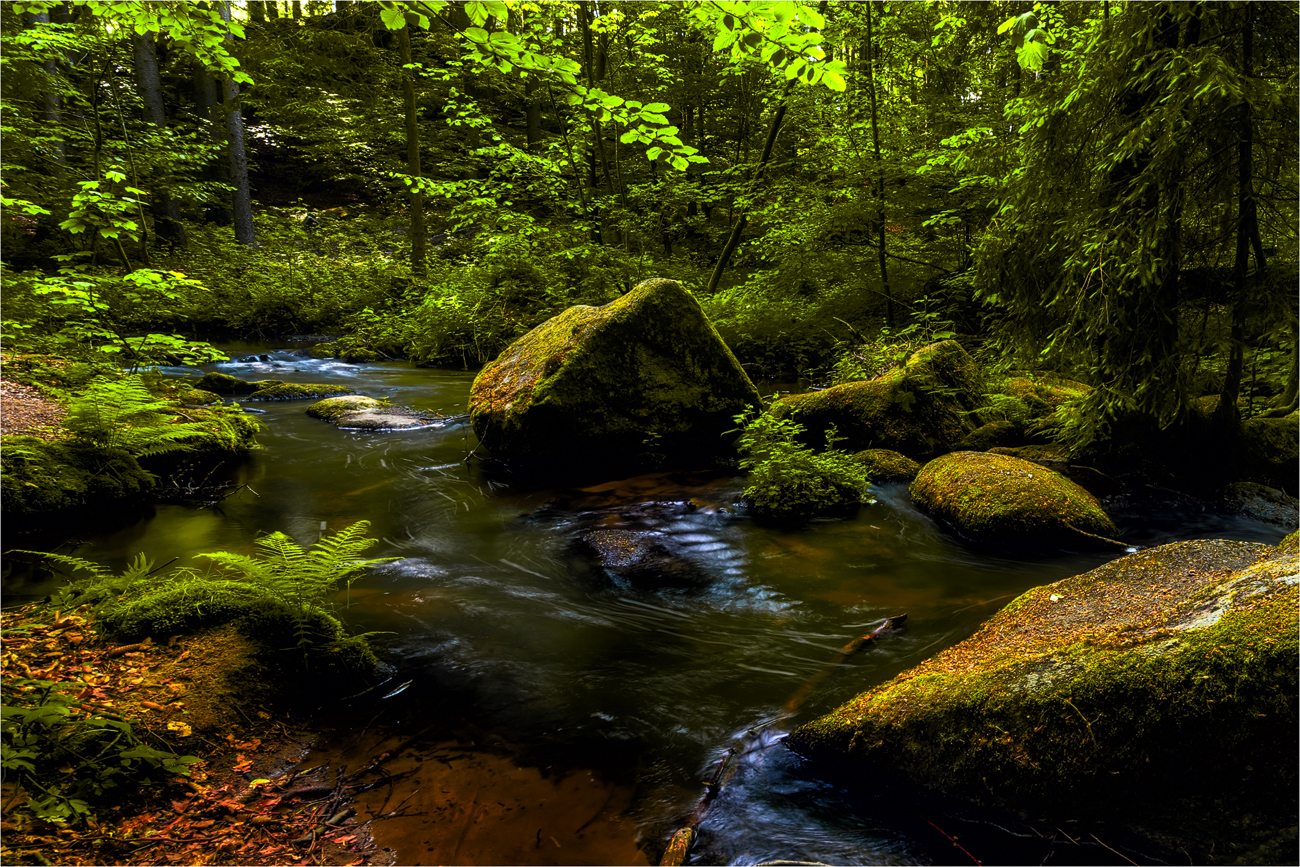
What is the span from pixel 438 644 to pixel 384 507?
3161 millimetres

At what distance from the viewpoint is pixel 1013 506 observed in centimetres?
555

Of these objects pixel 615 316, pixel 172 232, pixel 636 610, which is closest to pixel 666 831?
pixel 636 610

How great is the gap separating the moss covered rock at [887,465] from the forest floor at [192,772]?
19.7 feet

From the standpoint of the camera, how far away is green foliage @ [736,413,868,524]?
6.31 m

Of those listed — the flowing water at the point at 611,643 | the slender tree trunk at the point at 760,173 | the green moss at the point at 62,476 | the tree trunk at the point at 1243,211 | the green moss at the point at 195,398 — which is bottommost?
the flowing water at the point at 611,643

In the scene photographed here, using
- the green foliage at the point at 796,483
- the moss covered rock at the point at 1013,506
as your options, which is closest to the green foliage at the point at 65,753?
the green foliage at the point at 796,483

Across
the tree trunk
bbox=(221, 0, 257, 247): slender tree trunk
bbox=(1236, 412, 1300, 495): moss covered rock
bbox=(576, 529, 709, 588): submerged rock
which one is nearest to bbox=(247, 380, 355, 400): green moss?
bbox=(576, 529, 709, 588): submerged rock

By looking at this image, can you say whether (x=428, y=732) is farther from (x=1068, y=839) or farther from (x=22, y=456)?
(x=22, y=456)

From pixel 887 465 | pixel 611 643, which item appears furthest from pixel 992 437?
pixel 611 643

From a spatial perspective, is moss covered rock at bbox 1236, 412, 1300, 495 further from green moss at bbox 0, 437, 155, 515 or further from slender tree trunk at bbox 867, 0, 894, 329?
green moss at bbox 0, 437, 155, 515

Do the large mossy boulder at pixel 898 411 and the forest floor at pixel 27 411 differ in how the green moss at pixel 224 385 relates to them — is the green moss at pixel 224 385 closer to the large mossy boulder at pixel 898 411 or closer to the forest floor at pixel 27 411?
the forest floor at pixel 27 411

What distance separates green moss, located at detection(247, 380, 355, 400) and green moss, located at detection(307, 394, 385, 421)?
0.83 metres

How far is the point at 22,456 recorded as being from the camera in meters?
5.54

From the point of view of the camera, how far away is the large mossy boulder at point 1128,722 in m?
2.03
